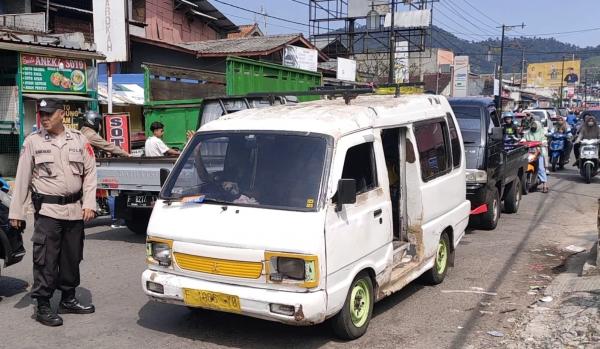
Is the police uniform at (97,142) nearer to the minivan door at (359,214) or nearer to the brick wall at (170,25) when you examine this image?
the minivan door at (359,214)

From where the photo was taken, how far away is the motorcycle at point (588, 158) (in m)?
15.5

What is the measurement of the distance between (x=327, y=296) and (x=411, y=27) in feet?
108

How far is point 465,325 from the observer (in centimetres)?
528

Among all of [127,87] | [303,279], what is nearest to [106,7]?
[127,87]

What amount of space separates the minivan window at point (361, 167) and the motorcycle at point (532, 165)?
31.3 feet

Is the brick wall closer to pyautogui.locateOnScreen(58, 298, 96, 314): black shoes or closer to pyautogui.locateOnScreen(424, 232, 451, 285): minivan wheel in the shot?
pyautogui.locateOnScreen(424, 232, 451, 285): minivan wheel

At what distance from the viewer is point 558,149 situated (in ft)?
60.0

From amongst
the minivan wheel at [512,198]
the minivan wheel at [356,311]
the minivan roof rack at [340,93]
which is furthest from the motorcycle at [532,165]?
the minivan wheel at [356,311]

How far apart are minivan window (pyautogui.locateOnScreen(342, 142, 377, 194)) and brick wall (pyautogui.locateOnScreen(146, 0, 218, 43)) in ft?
64.5

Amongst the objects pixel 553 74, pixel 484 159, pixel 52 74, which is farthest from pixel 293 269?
pixel 553 74

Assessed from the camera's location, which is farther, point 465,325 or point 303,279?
point 465,325

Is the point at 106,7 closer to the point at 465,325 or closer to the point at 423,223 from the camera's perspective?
the point at 423,223

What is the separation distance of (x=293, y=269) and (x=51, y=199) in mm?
2308

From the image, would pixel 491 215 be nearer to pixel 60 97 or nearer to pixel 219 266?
pixel 219 266
